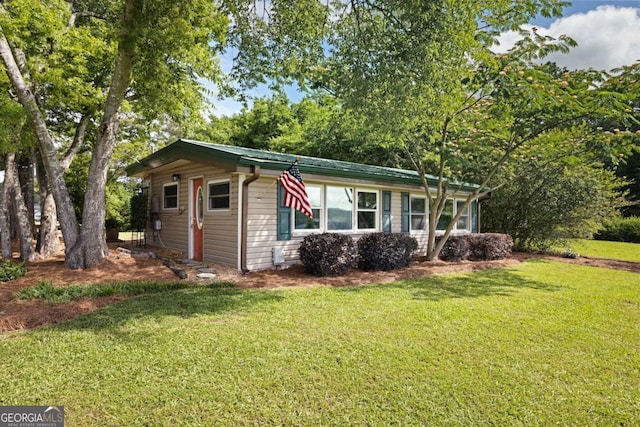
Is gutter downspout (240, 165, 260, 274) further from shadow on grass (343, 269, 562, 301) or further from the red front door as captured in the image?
shadow on grass (343, 269, 562, 301)

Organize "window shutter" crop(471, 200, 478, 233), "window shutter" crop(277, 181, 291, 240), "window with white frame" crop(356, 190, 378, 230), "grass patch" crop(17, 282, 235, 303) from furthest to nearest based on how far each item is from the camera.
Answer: "window shutter" crop(471, 200, 478, 233), "window with white frame" crop(356, 190, 378, 230), "window shutter" crop(277, 181, 291, 240), "grass patch" crop(17, 282, 235, 303)

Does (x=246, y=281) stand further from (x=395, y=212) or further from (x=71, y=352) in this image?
(x=395, y=212)

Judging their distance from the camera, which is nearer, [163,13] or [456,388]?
[456,388]

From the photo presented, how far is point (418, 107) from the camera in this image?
6258 millimetres

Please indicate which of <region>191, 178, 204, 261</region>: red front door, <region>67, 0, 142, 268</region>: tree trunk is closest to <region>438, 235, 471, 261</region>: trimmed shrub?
<region>191, 178, 204, 261</region>: red front door

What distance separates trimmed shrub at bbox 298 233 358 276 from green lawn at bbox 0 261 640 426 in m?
1.98

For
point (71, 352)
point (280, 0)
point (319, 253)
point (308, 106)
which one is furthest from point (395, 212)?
point (308, 106)

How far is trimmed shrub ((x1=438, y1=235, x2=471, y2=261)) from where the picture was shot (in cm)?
1036

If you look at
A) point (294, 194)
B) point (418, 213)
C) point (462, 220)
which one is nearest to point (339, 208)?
point (294, 194)

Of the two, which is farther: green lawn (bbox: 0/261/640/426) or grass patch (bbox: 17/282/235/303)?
grass patch (bbox: 17/282/235/303)

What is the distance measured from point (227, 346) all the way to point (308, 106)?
807 inches

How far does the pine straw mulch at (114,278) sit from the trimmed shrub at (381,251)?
28 cm

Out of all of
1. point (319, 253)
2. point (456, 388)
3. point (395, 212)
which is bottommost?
point (456, 388)

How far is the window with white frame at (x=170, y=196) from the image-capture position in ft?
33.0
